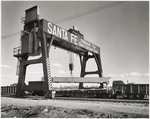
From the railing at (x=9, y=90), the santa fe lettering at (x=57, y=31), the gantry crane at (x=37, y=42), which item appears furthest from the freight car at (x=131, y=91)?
the railing at (x=9, y=90)

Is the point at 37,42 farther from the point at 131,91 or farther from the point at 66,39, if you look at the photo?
the point at 131,91

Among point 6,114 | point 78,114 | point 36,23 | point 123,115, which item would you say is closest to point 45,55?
point 36,23

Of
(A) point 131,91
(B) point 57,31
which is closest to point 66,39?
(B) point 57,31

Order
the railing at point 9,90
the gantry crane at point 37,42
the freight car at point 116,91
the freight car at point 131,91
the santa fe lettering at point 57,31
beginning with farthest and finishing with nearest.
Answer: the railing at point 9,90, the santa fe lettering at point 57,31, the freight car at point 116,91, the freight car at point 131,91, the gantry crane at point 37,42

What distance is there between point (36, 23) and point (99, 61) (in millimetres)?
11234

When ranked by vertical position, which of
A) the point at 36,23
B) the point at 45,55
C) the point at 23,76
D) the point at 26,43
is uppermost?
the point at 36,23

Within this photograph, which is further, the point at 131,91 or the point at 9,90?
the point at 9,90

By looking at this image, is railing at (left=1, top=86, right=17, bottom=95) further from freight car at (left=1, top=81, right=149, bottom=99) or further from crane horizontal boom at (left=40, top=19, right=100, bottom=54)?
crane horizontal boom at (left=40, top=19, right=100, bottom=54)

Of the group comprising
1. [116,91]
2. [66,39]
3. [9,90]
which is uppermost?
[66,39]

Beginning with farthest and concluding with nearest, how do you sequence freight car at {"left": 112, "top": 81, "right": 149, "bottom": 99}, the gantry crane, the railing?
the railing < freight car at {"left": 112, "top": 81, "right": 149, "bottom": 99} < the gantry crane

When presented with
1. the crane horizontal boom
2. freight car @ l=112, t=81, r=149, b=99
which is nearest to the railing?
the crane horizontal boom

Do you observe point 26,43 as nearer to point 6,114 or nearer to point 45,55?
point 45,55

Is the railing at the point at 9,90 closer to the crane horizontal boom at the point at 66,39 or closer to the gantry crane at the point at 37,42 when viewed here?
Answer: the gantry crane at the point at 37,42

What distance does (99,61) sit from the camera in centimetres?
2372
